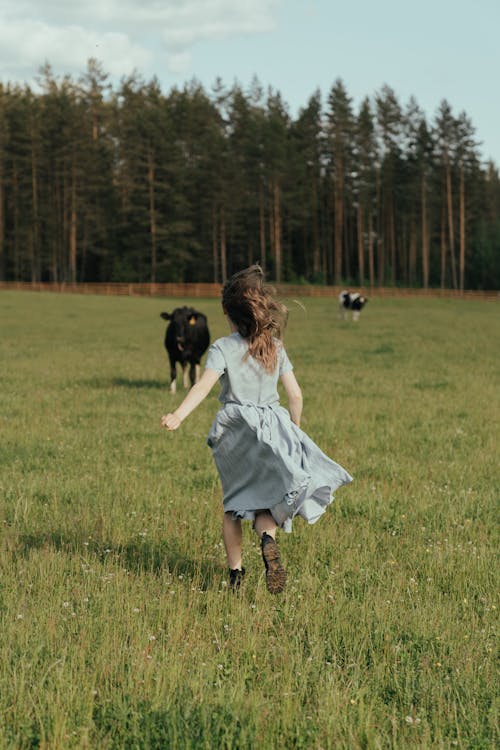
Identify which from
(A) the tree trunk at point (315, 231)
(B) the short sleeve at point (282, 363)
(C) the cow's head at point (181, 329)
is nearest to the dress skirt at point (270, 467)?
(B) the short sleeve at point (282, 363)

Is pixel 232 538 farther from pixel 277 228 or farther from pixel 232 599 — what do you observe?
pixel 277 228

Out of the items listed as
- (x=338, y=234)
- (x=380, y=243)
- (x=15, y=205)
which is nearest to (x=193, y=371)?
(x=338, y=234)

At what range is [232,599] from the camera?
4992mm

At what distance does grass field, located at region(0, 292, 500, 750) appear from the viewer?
3.63 metres

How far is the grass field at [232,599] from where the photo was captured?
11.9ft

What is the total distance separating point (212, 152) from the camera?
8994cm

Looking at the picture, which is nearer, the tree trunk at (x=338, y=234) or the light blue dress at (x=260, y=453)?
the light blue dress at (x=260, y=453)

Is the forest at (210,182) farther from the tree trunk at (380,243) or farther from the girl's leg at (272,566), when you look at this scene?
the girl's leg at (272,566)

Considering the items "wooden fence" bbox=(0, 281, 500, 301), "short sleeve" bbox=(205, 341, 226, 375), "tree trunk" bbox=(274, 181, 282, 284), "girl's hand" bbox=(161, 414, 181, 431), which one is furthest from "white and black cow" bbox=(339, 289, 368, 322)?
"tree trunk" bbox=(274, 181, 282, 284)

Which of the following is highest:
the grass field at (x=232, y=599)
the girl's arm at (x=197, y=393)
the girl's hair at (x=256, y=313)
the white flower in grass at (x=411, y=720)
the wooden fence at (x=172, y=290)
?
the wooden fence at (x=172, y=290)

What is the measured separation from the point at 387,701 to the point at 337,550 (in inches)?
89.1

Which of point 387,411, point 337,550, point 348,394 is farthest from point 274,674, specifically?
point 348,394

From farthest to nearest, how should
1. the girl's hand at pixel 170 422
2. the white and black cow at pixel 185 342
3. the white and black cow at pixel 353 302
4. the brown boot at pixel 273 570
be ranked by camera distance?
the white and black cow at pixel 353 302 → the white and black cow at pixel 185 342 → the brown boot at pixel 273 570 → the girl's hand at pixel 170 422

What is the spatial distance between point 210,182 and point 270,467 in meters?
88.0
